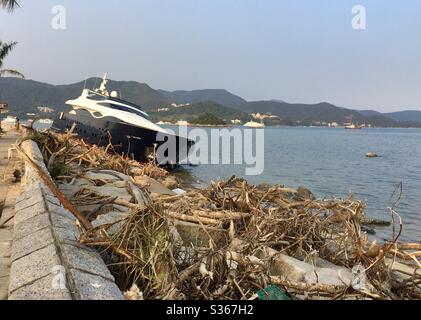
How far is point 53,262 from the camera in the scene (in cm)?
313

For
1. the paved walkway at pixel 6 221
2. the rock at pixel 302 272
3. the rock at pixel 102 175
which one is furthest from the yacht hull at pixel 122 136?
the rock at pixel 302 272

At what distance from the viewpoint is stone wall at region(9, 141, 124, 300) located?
9.08ft

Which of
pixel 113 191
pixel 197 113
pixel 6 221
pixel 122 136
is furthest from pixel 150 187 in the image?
pixel 197 113

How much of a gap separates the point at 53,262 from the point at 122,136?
21.7 meters

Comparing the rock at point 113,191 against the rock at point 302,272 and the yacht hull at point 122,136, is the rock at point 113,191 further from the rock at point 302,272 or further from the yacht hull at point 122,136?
the yacht hull at point 122,136

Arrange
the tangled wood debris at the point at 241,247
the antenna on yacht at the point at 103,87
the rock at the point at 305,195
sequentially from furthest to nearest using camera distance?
the antenna on yacht at the point at 103,87
the rock at the point at 305,195
the tangled wood debris at the point at 241,247

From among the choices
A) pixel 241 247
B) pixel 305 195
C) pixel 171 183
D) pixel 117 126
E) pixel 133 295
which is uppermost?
pixel 117 126

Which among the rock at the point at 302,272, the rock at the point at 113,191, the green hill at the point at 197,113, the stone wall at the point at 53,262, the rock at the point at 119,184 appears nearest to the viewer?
the stone wall at the point at 53,262

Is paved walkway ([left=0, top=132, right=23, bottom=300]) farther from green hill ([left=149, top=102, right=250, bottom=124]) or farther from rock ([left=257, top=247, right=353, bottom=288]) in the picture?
green hill ([left=149, top=102, right=250, bottom=124])

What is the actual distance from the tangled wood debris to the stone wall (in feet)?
0.79

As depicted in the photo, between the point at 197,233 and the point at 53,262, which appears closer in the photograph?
the point at 53,262

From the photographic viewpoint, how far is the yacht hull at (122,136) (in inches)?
954

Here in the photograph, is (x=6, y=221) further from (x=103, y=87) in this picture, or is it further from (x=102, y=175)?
(x=103, y=87)
